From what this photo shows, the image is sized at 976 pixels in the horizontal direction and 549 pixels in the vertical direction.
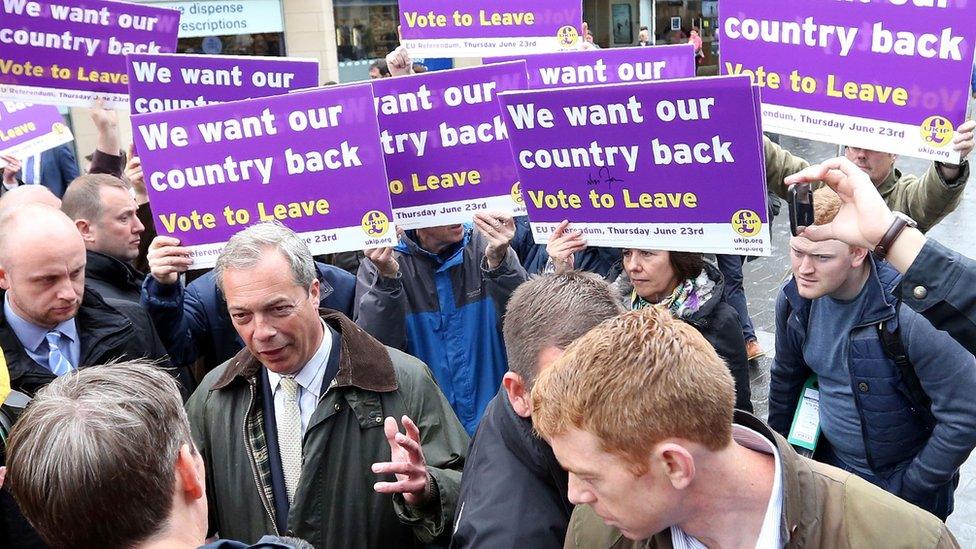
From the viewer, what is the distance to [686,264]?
12.2 ft

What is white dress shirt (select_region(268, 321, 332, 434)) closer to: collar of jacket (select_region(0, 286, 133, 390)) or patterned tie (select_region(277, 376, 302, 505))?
patterned tie (select_region(277, 376, 302, 505))

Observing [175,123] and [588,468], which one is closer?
[588,468]

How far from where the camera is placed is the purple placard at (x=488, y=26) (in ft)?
21.5

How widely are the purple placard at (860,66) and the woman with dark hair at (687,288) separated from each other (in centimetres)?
99

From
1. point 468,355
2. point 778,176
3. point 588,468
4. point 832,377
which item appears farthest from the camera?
point 778,176

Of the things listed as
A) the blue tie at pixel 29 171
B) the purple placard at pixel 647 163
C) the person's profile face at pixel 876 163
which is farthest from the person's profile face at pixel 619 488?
the blue tie at pixel 29 171

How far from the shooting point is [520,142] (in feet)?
12.3


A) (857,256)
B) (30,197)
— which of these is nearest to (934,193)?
(857,256)

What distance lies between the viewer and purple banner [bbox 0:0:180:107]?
17.1 ft

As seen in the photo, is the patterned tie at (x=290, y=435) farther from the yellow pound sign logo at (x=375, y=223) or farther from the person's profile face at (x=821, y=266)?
the person's profile face at (x=821, y=266)

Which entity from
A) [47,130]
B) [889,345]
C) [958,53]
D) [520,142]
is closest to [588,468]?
[889,345]

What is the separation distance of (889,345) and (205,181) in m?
2.69

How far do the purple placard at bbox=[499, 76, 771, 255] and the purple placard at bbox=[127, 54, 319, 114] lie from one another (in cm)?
180

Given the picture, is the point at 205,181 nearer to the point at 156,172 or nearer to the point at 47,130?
the point at 156,172
